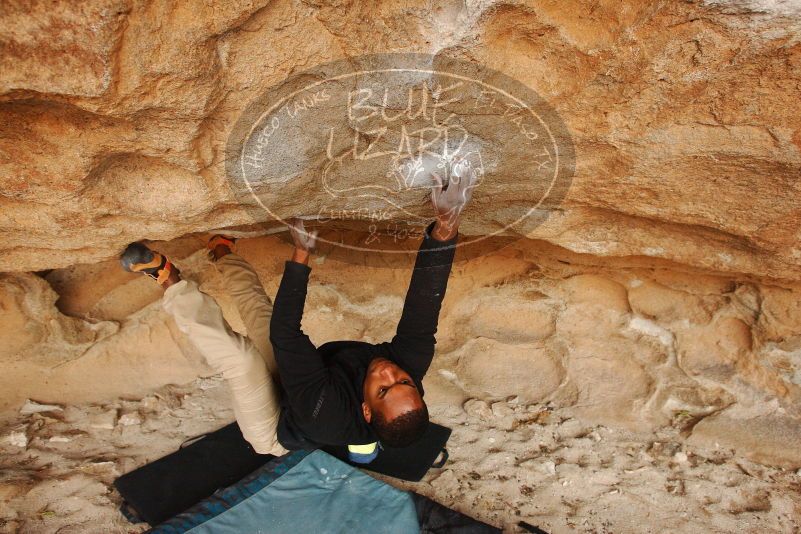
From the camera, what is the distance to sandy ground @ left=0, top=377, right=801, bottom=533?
2096mm

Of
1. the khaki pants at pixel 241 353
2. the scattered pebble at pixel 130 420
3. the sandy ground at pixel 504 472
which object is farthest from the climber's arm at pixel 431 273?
the scattered pebble at pixel 130 420

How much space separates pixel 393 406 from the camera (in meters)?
1.73

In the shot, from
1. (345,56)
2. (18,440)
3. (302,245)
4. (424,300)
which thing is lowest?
(18,440)

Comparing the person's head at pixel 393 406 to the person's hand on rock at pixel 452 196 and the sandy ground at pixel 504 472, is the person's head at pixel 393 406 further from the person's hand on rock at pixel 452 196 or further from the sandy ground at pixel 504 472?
the sandy ground at pixel 504 472

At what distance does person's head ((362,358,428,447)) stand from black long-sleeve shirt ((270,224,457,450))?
3.1 inches

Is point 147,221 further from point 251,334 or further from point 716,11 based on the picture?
point 716,11

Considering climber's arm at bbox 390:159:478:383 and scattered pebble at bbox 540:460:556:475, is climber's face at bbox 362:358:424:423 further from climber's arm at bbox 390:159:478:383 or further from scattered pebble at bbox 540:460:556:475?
scattered pebble at bbox 540:460:556:475

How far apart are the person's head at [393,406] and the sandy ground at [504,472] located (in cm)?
65

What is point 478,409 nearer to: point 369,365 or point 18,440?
point 369,365

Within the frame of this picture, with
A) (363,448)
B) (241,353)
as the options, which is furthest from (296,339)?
(363,448)

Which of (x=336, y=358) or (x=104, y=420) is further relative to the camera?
(x=104, y=420)

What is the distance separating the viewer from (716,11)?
1.28m

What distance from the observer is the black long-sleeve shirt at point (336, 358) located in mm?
1657

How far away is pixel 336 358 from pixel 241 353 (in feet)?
1.05
